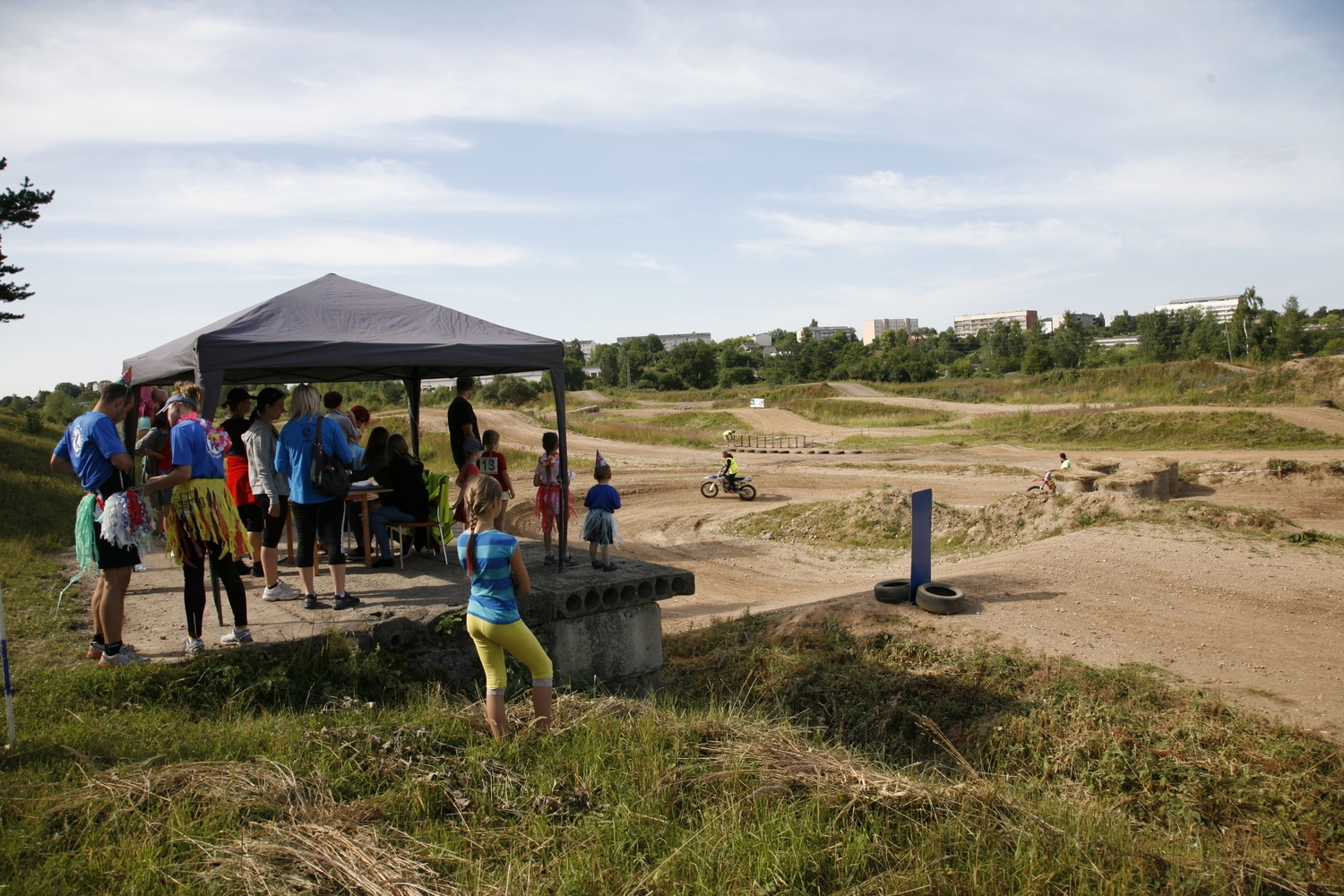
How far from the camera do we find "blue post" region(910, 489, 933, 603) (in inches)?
365

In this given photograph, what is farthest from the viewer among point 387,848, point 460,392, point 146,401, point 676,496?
point 676,496

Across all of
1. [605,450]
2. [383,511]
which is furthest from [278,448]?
[605,450]

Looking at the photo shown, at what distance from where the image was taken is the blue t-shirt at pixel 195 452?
5711 mm

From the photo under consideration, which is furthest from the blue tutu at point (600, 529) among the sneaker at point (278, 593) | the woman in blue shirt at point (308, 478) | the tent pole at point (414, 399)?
the tent pole at point (414, 399)

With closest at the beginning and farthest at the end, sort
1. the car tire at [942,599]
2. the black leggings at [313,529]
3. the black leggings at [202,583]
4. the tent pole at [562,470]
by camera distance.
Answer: the black leggings at [202,583] < the black leggings at [313,529] < the tent pole at [562,470] < the car tire at [942,599]

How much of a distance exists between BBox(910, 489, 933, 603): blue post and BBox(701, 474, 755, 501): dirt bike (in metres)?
12.5

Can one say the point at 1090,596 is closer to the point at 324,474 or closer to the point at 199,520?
the point at 324,474

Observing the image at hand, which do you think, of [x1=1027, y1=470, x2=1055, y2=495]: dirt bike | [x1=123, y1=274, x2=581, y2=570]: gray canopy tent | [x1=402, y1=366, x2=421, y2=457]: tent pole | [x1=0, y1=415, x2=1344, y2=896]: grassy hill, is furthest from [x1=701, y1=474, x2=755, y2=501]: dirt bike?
[x1=0, y1=415, x2=1344, y2=896]: grassy hill

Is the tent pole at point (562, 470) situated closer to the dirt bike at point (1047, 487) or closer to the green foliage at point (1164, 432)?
the dirt bike at point (1047, 487)

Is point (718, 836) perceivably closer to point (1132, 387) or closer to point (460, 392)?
point (460, 392)

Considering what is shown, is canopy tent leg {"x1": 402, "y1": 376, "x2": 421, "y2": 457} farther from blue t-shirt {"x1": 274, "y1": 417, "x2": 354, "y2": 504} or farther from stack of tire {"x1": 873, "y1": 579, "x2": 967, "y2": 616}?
stack of tire {"x1": 873, "y1": 579, "x2": 967, "y2": 616}

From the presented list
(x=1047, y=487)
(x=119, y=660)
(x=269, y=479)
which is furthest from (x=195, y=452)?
(x=1047, y=487)

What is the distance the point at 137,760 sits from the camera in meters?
4.18

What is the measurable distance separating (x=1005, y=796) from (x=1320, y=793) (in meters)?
2.72
